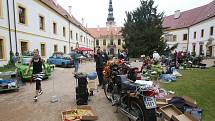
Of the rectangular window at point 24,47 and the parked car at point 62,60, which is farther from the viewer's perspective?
the parked car at point 62,60

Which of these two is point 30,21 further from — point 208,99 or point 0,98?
point 208,99

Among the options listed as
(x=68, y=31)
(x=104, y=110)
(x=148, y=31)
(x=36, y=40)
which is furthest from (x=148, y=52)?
(x=104, y=110)

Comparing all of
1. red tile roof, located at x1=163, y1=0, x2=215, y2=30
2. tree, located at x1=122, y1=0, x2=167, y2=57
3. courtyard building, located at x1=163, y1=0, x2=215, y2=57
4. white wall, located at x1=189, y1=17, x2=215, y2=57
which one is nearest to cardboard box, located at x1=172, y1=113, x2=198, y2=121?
tree, located at x1=122, y1=0, x2=167, y2=57

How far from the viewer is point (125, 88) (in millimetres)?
4434

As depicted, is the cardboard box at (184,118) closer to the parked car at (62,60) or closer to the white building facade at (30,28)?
the white building facade at (30,28)

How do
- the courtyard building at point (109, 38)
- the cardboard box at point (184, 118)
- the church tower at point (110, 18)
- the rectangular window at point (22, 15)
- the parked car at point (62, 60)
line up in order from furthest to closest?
the church tower at point (110, 18), the courtyard building at point (109, 38), the parked car at point (62, 60), the rectangular window at point (22, 15), the cardboard box at point (184, 118)

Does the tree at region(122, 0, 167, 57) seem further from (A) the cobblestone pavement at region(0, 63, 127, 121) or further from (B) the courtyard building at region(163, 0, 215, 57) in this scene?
(A) the cobblestone pavement at region(0, 63, 127, 121)

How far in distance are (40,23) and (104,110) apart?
1818cm

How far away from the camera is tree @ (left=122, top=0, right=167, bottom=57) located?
71.0 feet

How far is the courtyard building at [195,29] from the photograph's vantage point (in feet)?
99.8

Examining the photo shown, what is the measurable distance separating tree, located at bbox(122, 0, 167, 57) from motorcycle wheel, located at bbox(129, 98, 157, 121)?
18218 mm

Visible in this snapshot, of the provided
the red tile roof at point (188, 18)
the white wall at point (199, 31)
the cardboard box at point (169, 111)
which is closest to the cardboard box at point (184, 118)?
the cardboard box at point (169, 111)

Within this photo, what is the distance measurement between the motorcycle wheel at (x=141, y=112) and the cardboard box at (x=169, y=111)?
41cm

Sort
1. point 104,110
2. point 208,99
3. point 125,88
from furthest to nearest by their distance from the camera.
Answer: point 208,99 → point 104,110 → point 125,88
